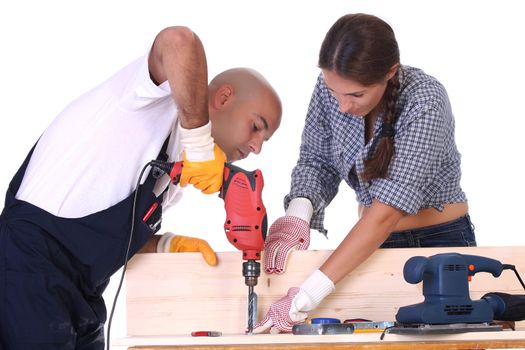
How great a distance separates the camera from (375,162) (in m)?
2.35

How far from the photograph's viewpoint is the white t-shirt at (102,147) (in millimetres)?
2242

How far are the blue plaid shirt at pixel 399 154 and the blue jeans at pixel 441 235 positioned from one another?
0.25 ft

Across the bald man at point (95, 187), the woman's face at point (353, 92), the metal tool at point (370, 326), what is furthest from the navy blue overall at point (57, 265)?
the metal tool at point (370, 326)

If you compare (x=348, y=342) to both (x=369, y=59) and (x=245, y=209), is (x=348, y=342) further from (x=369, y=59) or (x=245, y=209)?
(x=369, y=59)

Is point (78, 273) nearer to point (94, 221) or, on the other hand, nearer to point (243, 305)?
point (94, 221)

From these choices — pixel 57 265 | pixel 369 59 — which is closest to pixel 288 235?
pixel 369 59

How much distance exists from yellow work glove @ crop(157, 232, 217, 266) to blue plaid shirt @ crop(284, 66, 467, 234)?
0.34 meters

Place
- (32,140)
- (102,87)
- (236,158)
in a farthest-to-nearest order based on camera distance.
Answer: (32,140) < (236,158) < (102,87)

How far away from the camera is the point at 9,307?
2.15 meters

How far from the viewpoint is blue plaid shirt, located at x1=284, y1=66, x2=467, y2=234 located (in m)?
2.28

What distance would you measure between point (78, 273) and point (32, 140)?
1.65 meters

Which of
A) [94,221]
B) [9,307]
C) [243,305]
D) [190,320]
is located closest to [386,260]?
[243,305]

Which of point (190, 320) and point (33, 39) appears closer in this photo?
point (190, 320)

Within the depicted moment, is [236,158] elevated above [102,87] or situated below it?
below
